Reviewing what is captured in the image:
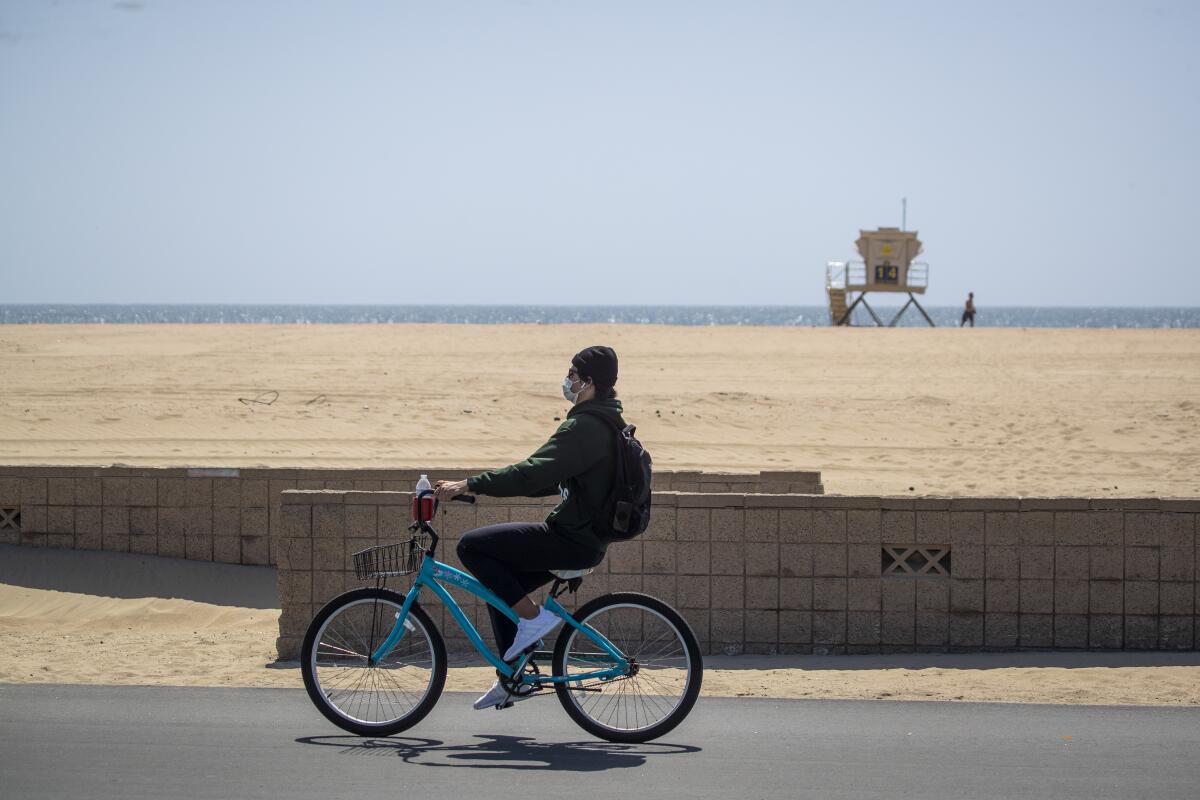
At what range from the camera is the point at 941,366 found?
91.3 feet

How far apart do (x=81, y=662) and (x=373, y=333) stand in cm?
2526

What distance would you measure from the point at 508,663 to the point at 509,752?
36cm

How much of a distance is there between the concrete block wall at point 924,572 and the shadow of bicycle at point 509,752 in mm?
1843

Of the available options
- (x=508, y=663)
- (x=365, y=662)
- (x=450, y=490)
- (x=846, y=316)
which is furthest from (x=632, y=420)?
(x=846, y=316)

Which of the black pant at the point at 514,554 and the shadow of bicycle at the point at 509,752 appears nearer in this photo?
the shadow of bicycle at the point at 509,752

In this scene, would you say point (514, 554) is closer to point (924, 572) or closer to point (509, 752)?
point (509, 752)

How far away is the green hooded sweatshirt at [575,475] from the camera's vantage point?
5.57 m

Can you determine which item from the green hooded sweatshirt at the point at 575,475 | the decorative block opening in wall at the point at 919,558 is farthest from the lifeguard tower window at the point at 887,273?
the green hooded sweatshirt at the point at 575,475

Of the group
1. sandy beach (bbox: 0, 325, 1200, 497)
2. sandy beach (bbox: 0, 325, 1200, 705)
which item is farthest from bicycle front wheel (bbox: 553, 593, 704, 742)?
sandy beach (bbox: 0, 325, 1200, 497)

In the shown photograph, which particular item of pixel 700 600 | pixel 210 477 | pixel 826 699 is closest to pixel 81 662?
pixel 210 477

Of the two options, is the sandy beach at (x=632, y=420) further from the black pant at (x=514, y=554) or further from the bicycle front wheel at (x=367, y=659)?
the black pant at (x=514, y=554)

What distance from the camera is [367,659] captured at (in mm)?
5938

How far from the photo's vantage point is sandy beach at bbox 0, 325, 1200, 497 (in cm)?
1742

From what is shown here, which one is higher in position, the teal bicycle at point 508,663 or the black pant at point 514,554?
the black pant at point 514,554
